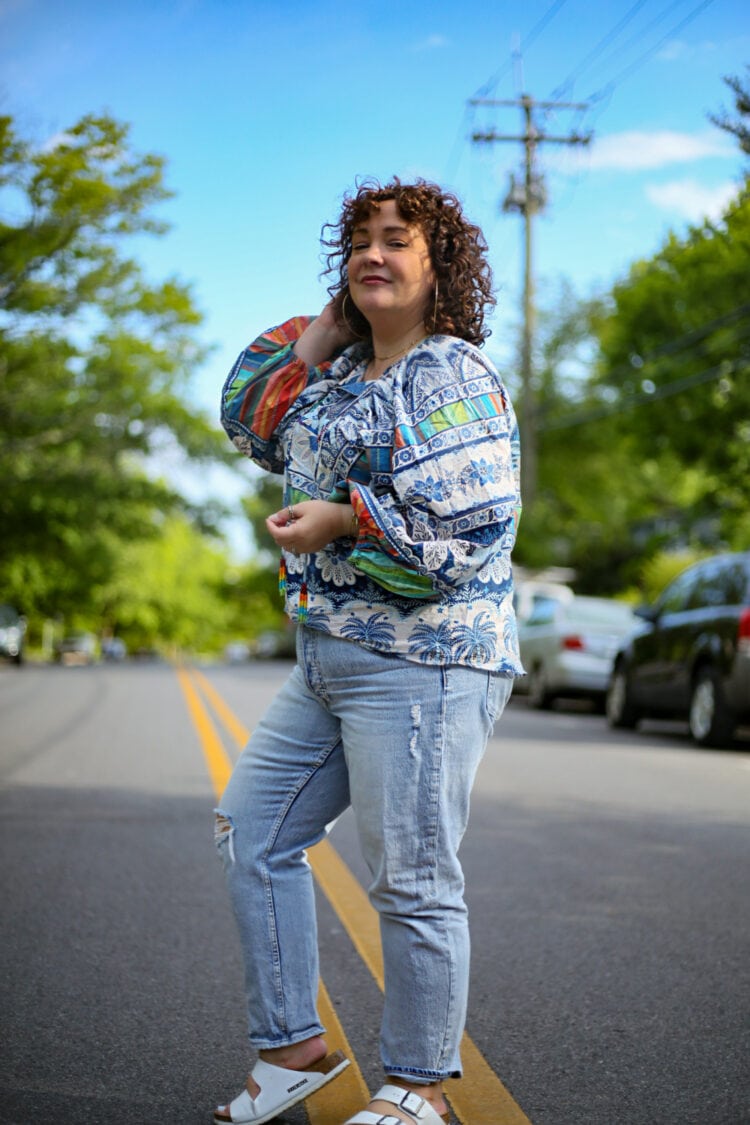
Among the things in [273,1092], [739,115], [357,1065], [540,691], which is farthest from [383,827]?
[540,691]

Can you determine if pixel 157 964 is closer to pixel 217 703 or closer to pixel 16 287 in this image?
pixel 217 703

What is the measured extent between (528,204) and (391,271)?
A: 24098 mm

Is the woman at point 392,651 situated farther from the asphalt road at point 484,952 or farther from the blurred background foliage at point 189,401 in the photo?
the blurred background foliage at point 189,401

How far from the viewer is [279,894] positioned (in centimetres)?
286

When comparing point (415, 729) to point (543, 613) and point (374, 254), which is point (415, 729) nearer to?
point (374, 254)

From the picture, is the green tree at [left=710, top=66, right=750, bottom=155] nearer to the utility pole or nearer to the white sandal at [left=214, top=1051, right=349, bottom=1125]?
the white sandal at [left=214, top=1051, right=349, bottom=1125]

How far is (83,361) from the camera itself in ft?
96.5

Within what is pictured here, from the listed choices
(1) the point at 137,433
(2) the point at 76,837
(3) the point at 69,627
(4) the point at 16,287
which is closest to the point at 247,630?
(3) the point at 69,627

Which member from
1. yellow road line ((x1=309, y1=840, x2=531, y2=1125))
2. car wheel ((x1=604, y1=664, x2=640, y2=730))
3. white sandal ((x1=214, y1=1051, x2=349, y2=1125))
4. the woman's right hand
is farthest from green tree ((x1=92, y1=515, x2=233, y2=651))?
white sandal ((x1=214, y1=1051, x2=349, y2=1125))

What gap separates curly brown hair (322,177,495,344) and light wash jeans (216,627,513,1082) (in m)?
0.71

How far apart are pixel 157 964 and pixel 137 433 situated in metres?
30.3

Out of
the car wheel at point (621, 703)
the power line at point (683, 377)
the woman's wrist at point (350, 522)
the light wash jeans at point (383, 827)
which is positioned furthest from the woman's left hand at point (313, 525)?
the power line at point (683, 377)

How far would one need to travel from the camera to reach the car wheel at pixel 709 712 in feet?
38.0

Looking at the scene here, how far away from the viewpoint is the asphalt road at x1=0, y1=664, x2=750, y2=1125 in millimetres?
3215
